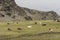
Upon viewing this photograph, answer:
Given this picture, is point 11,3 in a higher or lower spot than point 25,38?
higher

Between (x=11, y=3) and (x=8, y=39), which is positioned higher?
(x=11, y=3)

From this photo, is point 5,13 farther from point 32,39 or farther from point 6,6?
point 32,39

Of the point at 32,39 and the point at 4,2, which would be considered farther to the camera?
the point at 4,2

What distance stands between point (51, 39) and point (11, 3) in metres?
106

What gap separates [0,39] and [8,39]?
2.31ft

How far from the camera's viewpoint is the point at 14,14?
113125mm

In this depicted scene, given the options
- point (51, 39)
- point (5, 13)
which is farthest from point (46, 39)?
point (5, 13)

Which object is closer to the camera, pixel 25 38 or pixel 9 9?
pixel 25 38

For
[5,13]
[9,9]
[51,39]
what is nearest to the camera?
[51,39]

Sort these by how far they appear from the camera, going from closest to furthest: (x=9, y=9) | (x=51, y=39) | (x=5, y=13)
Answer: (x=51, y=39)
(x=5, y=13)
(x=9, y=9)

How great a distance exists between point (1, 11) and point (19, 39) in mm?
91832

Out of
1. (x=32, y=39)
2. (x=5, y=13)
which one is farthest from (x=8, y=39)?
(x=5, y=13)

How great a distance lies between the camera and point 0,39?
58.3 ft

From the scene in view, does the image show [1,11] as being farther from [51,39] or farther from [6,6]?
[51,39]
